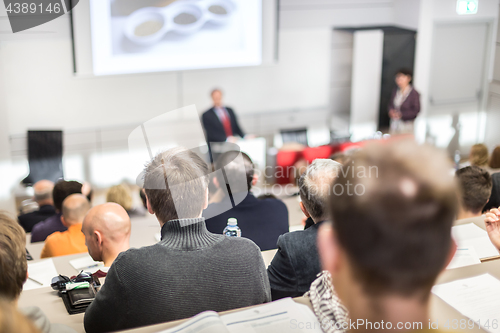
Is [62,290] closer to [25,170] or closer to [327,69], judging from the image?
[25,170]

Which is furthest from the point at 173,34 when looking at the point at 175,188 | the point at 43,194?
the point at 175,188

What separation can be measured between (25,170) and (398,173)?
20.7ft

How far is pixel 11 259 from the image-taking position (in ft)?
3.98

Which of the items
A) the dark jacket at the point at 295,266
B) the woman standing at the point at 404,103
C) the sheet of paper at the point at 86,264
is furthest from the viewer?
the woman standing at the point at 404,103

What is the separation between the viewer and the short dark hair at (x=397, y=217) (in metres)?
0.58

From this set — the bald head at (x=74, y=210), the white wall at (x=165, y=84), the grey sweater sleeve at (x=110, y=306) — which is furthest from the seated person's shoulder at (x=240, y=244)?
the white wall at (x=165, y=84)

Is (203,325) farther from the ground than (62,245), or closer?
farther from the ground

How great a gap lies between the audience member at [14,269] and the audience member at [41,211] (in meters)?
2.71

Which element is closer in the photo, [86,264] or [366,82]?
[86,264]

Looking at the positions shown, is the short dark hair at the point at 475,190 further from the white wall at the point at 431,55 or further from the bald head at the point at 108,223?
the white wall at the point at 431,55

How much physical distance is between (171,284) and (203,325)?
2.20ft

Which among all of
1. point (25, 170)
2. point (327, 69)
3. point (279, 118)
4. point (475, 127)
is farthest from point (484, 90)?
point (25, 170)

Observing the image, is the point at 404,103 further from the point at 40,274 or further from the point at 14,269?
the point at 14,269

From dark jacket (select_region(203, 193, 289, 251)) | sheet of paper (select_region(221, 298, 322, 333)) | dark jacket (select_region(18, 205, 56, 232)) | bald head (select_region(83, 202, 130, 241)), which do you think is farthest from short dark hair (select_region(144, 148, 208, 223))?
dark jacket (select_region(18, 205, 56, 232))
